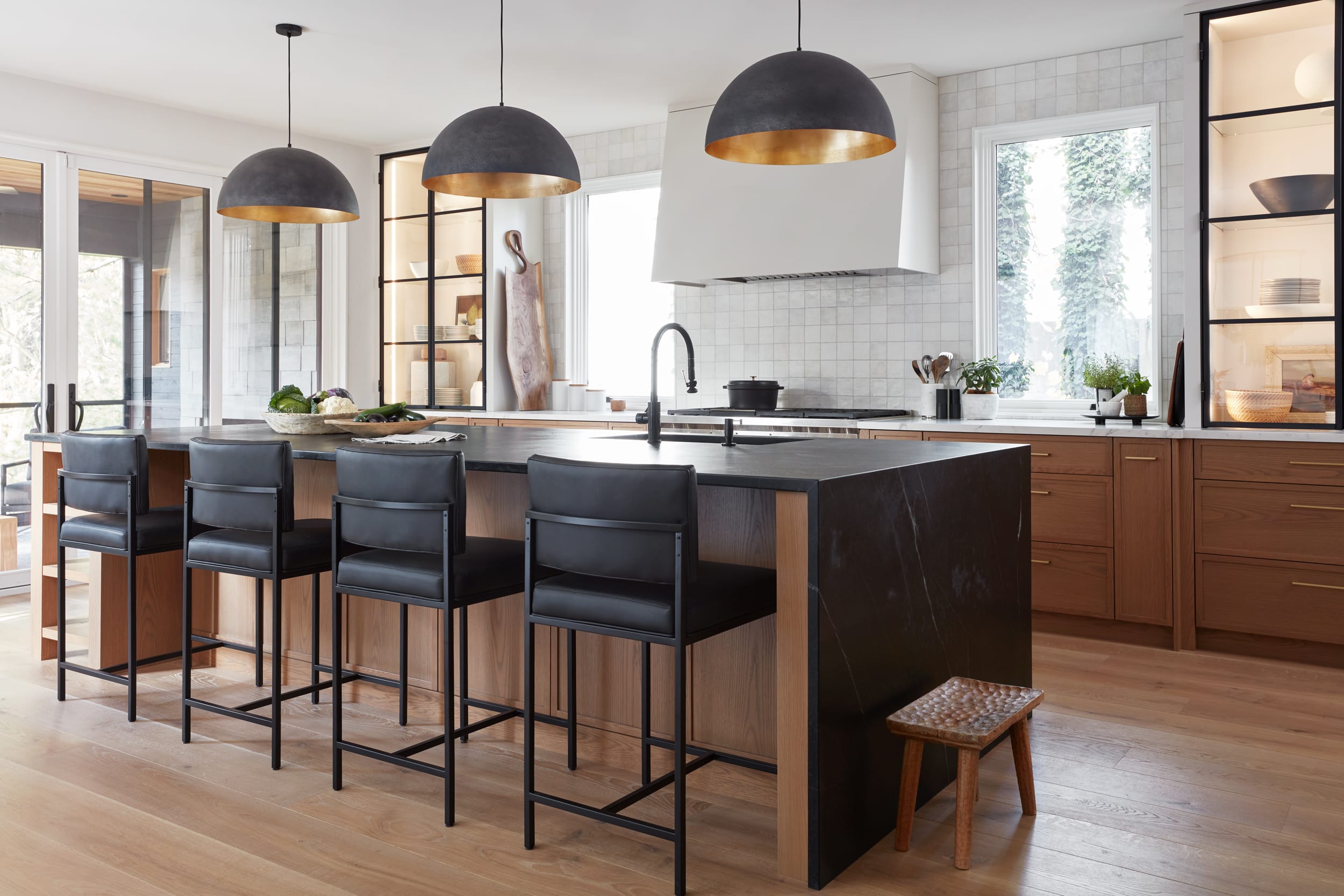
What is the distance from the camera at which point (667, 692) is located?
2.81m

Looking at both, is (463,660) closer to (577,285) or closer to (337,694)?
(337,694)

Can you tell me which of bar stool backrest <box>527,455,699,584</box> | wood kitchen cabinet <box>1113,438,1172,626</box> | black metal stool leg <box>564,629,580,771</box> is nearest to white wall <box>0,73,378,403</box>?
black metal stool leg <box>564,629,580,771</box>

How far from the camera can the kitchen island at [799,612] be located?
220cm

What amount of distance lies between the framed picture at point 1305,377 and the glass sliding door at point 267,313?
5.11m

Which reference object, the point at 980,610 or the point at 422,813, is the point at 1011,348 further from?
the point at 422,813

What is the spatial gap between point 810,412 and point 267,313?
3.37 m

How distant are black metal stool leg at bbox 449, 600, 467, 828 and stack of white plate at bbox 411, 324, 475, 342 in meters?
4.32

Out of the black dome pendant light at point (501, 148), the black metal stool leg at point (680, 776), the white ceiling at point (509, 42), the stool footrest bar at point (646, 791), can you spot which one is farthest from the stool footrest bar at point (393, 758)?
the white ceiling at point (509, 42)

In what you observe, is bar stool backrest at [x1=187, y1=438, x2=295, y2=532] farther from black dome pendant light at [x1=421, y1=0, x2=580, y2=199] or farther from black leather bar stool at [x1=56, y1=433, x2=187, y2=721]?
black dome pendant light at [x1=421, y1=0, x2=580, y2=199]

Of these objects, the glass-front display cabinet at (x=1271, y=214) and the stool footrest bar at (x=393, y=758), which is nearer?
the stool footrest bar at (x=393, y=758)

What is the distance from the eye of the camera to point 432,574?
251cm

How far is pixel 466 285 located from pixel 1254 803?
5.21 meters

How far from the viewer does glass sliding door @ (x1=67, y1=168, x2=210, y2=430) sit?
5422 millimetres

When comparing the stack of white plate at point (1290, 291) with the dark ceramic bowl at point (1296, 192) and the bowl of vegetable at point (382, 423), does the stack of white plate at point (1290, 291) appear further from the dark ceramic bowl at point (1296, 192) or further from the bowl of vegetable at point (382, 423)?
the bowl of vegetable at point (382, 423)
